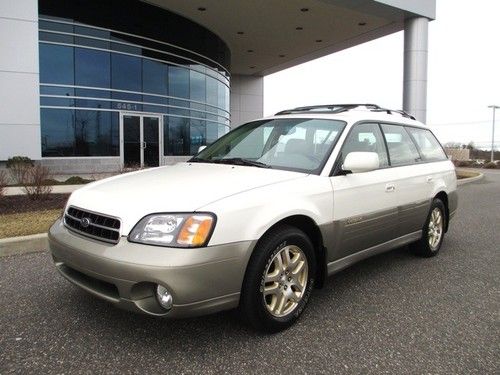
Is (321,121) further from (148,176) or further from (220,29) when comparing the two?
(220,29)

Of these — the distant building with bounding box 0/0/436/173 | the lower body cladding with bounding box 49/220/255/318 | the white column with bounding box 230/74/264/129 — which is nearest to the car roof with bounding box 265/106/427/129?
the lower body cladding with bounding box 49/220/255/318

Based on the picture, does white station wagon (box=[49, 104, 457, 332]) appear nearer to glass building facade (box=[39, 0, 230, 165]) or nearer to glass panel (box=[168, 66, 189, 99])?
glass building facade (box=[39, 0, 230, 165])

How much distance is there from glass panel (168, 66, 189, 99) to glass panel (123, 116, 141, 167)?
2.30 m

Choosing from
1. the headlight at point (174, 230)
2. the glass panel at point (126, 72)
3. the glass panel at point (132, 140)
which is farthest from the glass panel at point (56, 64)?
the headlight at point (174, 230)

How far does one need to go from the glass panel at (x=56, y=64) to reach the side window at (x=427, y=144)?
13.9 metres

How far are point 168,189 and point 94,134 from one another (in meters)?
14.6

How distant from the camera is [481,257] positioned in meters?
5.39

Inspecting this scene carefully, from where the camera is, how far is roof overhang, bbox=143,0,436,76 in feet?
57.6

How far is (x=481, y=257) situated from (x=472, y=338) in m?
2.59

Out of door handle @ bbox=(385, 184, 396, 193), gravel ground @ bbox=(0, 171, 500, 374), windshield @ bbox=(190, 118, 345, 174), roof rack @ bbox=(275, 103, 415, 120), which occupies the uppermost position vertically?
roof rack @ bbox=(275, 103, 415, 120)

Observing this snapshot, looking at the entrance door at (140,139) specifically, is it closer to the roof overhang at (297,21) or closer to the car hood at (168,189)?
the roof overhang at (297,21)

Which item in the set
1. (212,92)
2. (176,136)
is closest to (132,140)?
(176,136)

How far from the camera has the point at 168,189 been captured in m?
3.03

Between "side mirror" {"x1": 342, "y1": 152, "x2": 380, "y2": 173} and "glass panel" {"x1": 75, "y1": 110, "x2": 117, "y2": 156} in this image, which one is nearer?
"side mirror" {"x1": 342, "y1": 152, "x2": 380, "y2": 173}
